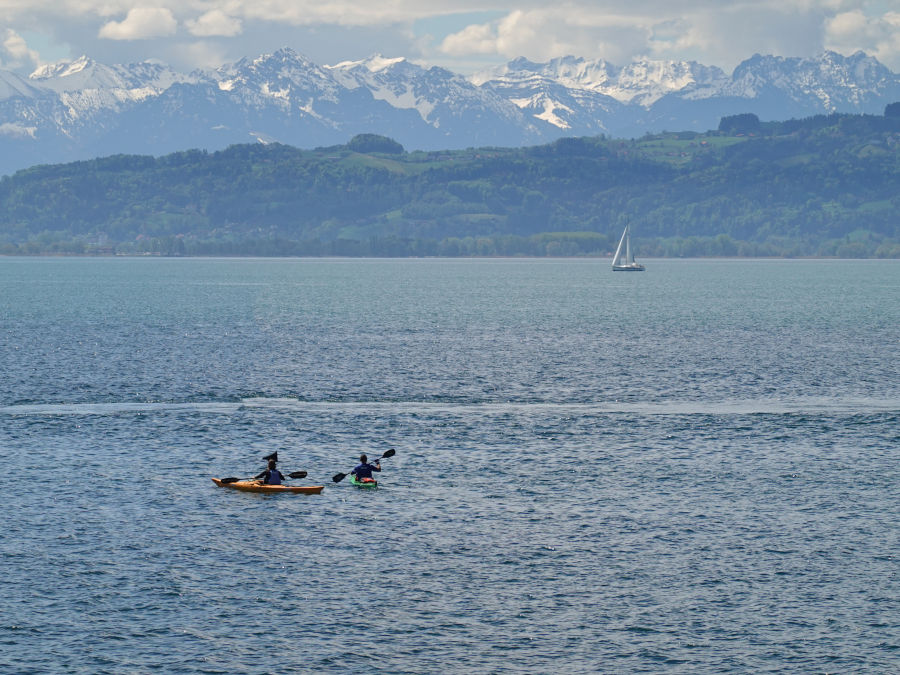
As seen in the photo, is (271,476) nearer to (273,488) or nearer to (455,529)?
(273,488)

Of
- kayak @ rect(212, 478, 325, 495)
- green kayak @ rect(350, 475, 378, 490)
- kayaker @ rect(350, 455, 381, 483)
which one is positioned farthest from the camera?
green kayak @ rect(350, 475, 378, 490)

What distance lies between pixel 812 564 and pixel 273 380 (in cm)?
8191

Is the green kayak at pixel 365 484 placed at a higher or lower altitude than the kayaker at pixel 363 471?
lower

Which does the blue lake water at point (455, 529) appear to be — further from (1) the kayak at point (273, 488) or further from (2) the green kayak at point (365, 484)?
(2) the green kayak at point (365, 484)

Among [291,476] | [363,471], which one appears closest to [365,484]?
[363,471]

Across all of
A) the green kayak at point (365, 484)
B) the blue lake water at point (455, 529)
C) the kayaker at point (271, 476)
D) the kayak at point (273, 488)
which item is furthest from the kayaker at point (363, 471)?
the kayaker at point (271, 476)

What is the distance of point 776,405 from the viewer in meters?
118

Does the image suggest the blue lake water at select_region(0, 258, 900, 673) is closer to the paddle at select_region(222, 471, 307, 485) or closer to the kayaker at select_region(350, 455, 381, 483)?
the paddle at select_region(222, 471, 307, 485)

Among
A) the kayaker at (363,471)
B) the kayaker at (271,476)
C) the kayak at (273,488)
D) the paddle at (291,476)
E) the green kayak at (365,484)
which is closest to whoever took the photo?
the kayak at (273,488)

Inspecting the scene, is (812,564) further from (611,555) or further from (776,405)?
(776,405)

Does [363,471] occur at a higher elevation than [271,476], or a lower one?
higher

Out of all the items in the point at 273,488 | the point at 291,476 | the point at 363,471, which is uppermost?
the point at 363,471

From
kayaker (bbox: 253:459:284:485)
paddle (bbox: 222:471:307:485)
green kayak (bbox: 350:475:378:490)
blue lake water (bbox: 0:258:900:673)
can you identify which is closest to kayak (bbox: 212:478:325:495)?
paddle (bbox: 222:471:307:485)

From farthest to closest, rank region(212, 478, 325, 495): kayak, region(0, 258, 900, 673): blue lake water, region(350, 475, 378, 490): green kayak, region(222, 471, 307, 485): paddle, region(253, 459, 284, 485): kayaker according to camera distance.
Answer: region(350, 475, 378, 490): green kayak → region(253, 459, 284, 485): kayaker → region(222, 471, 307, 485): paddle → region(212, 478, 325, 495): kayak → region(0, 258, 900, 673): blue lake water
